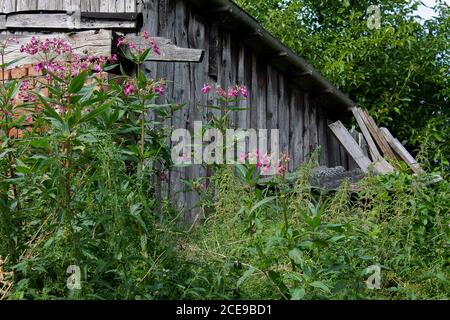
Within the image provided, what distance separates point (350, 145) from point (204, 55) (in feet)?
13.5

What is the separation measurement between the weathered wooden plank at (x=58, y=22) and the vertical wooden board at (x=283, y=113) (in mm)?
4005

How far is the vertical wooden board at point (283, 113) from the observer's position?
11.7 m

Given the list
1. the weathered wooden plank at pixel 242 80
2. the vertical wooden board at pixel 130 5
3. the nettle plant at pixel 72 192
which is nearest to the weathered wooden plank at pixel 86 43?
the vertical wooden board at pixel 130 5

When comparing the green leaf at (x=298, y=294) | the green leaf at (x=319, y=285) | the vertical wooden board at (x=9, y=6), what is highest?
the vertical wooden board at (x=9, y=6)

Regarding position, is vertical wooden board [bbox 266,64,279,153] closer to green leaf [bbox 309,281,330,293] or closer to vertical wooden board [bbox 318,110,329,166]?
vertical wooden board [bbox 318,110,329,166]

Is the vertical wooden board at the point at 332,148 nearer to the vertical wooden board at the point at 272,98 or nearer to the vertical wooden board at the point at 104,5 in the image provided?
the vertical wooden board at the point at 272,98

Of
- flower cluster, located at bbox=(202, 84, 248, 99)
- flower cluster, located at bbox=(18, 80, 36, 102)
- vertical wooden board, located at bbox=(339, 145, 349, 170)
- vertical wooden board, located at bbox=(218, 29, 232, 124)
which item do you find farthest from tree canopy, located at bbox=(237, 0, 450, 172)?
flower cluster, located at bbox=(18, 80, 36, 102)

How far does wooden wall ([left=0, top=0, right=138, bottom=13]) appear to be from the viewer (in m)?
8.21

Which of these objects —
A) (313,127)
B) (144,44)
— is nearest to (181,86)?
(144,44)

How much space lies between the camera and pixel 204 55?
9.41 m

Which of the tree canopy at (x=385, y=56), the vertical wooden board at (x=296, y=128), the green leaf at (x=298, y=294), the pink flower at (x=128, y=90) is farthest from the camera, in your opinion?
the tree canopy at (x=385, y=56)

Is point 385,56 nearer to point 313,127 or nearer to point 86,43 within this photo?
point 313,127

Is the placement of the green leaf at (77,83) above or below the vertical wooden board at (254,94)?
below

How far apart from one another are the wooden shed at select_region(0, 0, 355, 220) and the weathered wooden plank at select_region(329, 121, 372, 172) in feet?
0.98
